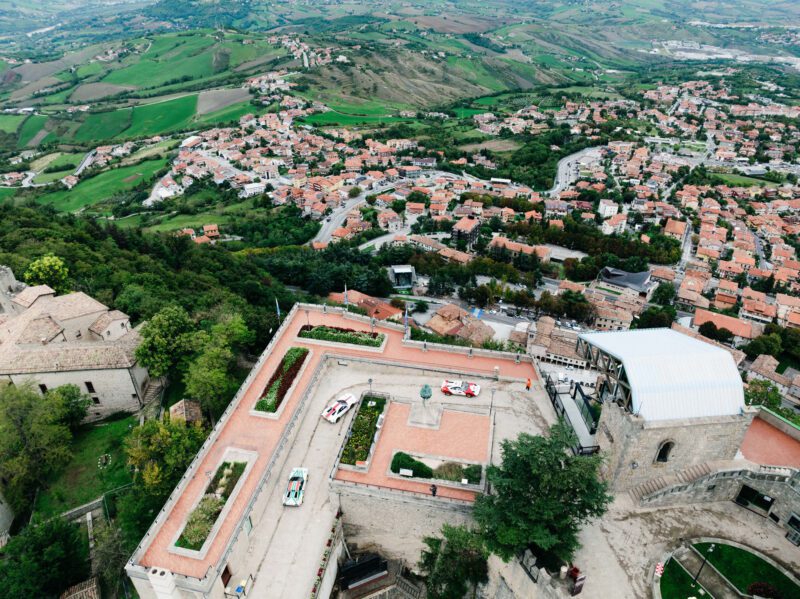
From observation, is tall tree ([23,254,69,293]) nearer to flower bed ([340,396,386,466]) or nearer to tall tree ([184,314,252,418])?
tall tree ([184,314,252,418])

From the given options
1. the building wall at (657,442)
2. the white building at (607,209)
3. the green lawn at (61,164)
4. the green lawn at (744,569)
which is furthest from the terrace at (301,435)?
the green lawn at (61,164)

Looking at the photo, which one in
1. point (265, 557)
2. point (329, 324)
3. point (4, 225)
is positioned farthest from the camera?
point (4, 225)

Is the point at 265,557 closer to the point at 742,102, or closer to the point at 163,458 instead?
the point at 163,458

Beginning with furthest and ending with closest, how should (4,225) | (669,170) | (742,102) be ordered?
(742,102) < (669,170) < (4,225)

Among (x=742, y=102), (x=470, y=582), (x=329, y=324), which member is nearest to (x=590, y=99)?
(x=742, y=102)

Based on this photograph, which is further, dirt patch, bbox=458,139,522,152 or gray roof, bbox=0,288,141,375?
dirt patch, bbox=458,139,522,152

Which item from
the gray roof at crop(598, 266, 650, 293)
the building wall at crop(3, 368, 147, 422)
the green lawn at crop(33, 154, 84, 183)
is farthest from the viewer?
the green lawn at crop(33, 154, 84, 183)

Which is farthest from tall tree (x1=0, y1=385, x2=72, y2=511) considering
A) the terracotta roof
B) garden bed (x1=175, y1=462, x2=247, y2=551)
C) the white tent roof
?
the terracotta roof

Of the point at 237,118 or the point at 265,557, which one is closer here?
the point at 265,557
